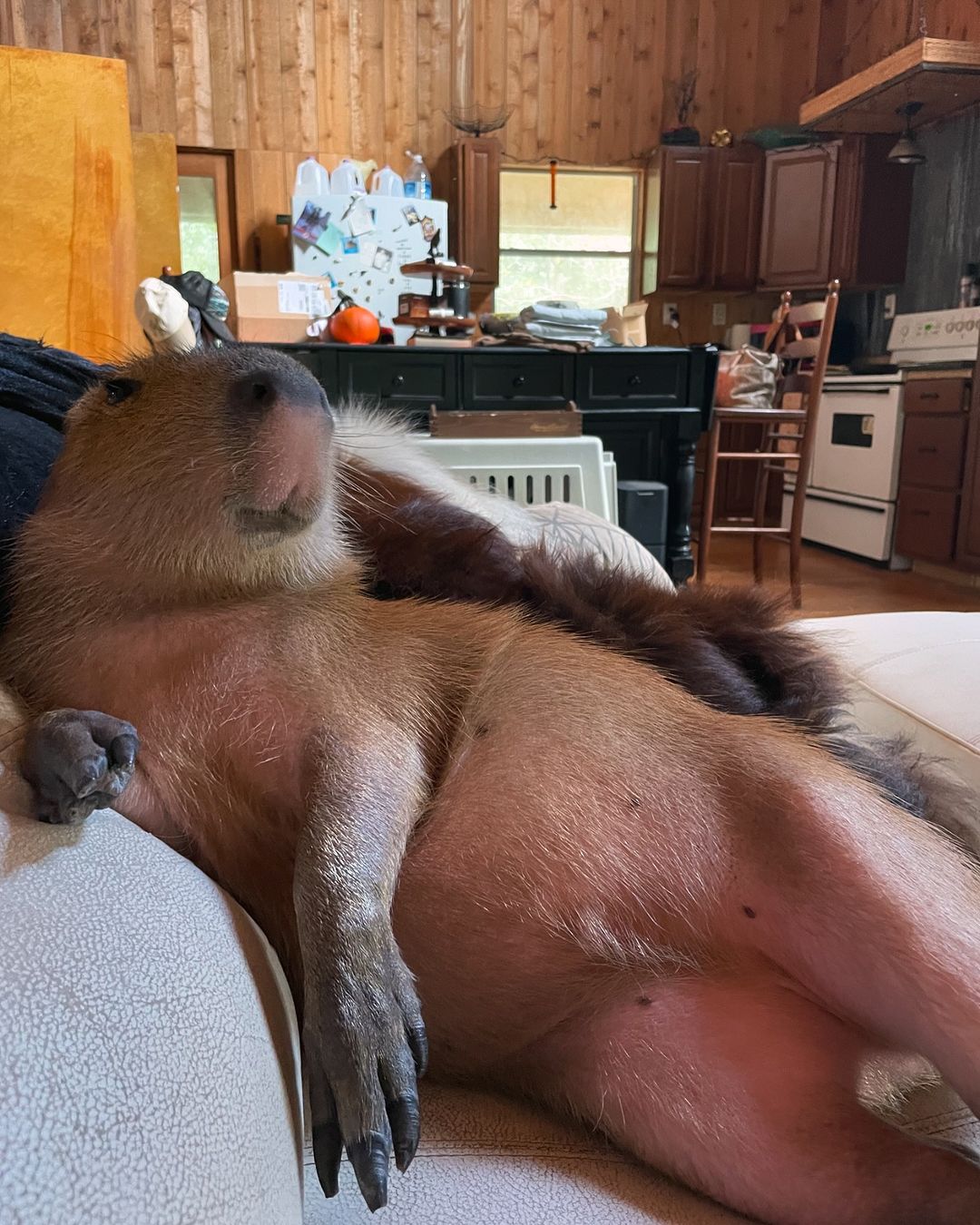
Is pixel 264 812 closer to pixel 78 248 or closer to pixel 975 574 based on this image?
pixel 78 248

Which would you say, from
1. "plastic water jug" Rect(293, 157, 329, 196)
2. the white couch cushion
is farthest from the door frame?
the white couch cushion

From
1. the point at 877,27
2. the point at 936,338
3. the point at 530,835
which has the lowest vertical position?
the point at 530,835

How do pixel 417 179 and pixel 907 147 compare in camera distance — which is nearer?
pixel 907 147

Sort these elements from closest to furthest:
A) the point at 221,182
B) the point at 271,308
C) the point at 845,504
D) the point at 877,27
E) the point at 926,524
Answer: the point at 271,308 < the point at 926,524 < the point at 845,504 < the point at 221,182 < the point at 877,27

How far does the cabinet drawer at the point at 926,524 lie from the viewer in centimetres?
473

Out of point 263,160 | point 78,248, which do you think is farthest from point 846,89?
point 78,248

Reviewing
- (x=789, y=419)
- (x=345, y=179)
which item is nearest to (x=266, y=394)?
(x=789, y=419)

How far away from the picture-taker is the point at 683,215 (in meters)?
6.17

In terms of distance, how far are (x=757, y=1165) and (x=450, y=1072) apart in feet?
0.73

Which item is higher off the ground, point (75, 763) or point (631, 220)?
point (631, 220)

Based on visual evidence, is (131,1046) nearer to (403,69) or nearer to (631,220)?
(403,69)

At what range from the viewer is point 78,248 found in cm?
224

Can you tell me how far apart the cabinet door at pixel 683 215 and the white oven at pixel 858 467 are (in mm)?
1321

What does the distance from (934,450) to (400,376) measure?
10.5 feet
